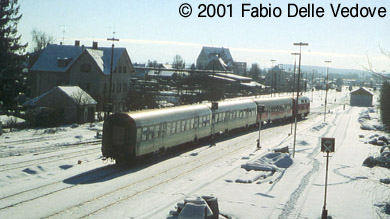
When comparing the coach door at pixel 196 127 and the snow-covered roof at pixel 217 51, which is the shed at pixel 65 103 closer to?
the coach door at pixel 196 127

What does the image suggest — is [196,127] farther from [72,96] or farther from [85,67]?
[85,67]

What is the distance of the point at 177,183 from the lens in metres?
21.1

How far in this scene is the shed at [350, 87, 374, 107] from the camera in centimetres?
10781

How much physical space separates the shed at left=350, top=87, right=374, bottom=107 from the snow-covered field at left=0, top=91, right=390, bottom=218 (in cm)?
7823

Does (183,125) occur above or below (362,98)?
below

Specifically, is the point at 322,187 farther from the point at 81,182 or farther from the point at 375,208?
the point at 81,182

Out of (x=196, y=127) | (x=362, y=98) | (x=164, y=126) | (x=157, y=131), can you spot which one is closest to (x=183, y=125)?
(x=196, y=127)

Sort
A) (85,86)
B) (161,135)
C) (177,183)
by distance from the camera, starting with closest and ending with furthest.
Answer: (177,183), (161,135), (85,86)

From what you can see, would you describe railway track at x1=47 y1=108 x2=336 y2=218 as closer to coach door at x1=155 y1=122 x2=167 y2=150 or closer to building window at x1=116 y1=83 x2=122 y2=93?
coach door at x1=155 y1=122 x2=167 y2=150

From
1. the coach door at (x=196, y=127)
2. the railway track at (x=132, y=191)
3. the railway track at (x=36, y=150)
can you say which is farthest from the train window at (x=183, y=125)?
the railway track at (x=36, y=150)

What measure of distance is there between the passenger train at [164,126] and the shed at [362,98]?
229 ft

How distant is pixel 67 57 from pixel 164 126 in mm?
40863

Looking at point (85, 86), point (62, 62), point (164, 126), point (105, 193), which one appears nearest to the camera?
point (105, 193)

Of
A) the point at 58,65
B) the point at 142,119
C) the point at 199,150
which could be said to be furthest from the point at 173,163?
the point at 58,65
